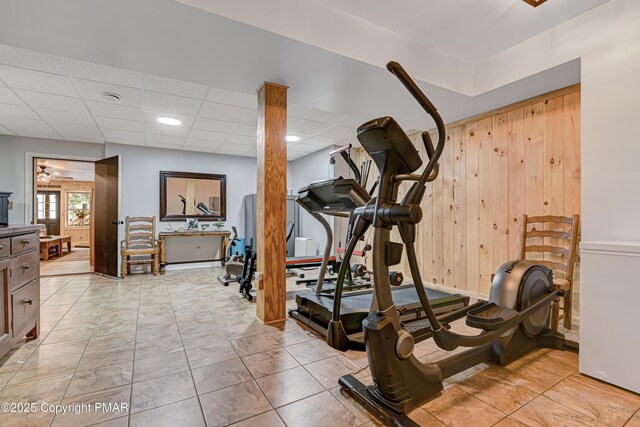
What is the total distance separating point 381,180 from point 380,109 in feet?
7.48

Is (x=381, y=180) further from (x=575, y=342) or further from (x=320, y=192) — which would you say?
(x=575, y=342)

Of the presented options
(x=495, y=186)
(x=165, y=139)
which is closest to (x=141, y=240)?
(x=165, y=139)

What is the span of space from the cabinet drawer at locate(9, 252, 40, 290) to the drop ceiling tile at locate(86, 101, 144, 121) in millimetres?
2060

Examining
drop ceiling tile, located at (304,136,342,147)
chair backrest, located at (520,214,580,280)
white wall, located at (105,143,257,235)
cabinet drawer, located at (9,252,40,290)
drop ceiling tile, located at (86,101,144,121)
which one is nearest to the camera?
cabinet drawer, located at (9,252,40,290)

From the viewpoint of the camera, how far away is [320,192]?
8.37ft

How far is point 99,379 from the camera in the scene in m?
1.77

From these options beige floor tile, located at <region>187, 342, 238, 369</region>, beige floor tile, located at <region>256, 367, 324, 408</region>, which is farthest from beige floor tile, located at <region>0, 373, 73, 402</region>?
beige floor tile, located at <region>256, 367, 324, 408</region>

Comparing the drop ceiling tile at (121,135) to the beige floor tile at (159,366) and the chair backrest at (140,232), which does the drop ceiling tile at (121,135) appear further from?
the beige floor tile at (159,366)

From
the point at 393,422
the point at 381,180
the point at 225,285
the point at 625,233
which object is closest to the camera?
the point at 393,422

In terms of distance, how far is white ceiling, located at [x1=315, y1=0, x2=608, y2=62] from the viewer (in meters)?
2.17

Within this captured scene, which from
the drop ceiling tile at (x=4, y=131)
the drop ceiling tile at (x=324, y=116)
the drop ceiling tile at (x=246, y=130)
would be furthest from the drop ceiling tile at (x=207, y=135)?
the drop ceiling tile at (x=4, y=131)

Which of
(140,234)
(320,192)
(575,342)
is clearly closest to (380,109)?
(320,192)

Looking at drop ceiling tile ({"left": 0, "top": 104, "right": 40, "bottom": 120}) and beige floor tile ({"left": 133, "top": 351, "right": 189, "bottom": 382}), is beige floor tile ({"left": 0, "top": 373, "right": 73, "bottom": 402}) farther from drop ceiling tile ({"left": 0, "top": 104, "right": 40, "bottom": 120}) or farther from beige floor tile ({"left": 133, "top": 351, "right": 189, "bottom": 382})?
drop ceiling tile ({"left": 0, "top": 104, "right": 40, "bottom": 120})

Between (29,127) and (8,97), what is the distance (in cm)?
137
